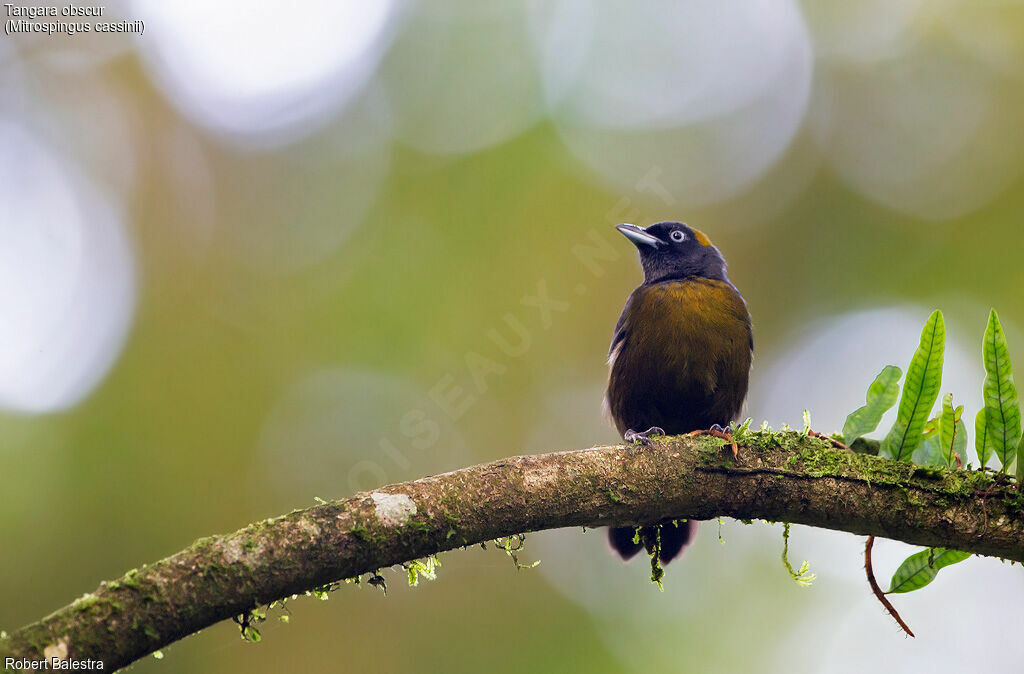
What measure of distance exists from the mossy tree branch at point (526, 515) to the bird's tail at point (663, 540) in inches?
36.6

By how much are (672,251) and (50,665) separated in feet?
13.4

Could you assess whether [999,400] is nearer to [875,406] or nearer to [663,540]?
[875,406]

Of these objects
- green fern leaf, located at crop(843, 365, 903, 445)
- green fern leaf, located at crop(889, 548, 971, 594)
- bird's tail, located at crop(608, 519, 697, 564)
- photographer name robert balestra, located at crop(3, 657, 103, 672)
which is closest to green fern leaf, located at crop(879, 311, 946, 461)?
green fern leaf, located at crop(843, 365, 903, 445)

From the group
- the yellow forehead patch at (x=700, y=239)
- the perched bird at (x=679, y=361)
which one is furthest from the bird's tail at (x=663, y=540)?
the yellow forehead patch at (x=700, y=239)

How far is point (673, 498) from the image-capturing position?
114 inches

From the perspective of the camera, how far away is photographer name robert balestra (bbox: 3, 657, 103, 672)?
6.21 feet

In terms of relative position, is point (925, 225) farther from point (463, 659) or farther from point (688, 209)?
Result: point (463, 659)

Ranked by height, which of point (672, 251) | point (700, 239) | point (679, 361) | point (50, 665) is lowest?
point (50, 665)

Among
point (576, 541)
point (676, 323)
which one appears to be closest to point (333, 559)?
point (676, 323)

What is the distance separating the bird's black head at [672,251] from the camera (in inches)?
199

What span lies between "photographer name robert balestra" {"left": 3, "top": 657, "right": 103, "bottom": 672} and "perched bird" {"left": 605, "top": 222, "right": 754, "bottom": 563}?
246 centimetres

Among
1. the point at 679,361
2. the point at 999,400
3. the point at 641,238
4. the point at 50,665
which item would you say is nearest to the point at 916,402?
the point at 999,400

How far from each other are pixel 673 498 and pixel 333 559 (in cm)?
120

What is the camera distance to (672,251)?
5223mm
